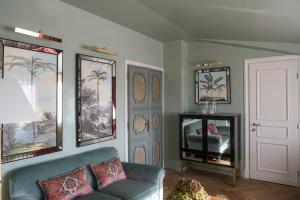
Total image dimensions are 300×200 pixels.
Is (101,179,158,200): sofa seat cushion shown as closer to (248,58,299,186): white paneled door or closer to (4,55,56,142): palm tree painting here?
(4,55,56,142): palm tree painting

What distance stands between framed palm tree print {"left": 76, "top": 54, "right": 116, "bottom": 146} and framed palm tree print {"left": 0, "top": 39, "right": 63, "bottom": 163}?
0.29m

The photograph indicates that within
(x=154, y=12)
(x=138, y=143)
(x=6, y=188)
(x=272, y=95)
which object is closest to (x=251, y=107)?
(x=272, y=95)

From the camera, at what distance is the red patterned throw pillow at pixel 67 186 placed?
2.08 metres

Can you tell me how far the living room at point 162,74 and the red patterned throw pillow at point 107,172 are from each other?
135 millimetres

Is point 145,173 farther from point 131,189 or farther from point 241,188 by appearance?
point 241,188

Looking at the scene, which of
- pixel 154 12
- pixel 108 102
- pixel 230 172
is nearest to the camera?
pixel 154 12

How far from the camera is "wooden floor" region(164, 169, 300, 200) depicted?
3.25 metres

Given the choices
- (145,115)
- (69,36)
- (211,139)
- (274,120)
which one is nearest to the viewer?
(69,36)

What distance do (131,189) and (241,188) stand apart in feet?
6.69

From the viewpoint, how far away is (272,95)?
3.74 m

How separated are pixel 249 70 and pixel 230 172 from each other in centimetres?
190

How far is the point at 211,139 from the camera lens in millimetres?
3873

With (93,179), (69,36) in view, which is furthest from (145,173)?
(69,36)

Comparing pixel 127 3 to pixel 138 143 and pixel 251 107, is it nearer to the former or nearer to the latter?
pixel 138 143
